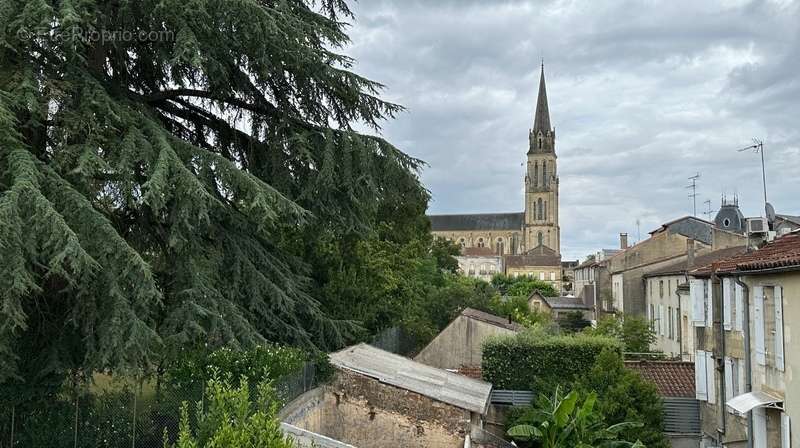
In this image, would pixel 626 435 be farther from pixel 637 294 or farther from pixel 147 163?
pixel 637 294

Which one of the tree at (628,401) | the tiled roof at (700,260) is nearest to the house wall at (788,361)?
the tree at (628,401)

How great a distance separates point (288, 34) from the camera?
41.9ft

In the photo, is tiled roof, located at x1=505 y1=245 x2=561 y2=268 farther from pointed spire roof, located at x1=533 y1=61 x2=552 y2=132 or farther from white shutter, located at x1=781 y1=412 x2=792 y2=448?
white shutter, located at x1=781 y1=412 x2=792 y2=448

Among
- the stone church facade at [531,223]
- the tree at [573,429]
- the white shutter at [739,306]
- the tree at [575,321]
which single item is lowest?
the tree at [573,429]

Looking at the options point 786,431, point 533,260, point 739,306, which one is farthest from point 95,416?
point 533,260

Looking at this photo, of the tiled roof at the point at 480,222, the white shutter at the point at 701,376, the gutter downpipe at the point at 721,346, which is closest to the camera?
the gutter downpipe at the point at 721,346

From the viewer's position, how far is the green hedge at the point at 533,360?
2209 centimetres

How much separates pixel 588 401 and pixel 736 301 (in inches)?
185

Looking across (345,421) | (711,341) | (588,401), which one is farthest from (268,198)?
(711,341)

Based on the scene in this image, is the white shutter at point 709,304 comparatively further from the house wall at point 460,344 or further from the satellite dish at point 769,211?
the house wall at point 460,344

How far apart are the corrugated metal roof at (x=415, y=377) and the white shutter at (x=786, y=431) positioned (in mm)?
6100

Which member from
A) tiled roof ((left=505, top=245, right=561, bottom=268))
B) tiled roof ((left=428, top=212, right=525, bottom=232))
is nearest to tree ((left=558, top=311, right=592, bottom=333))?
tiled roof ((left=505, top=245, right=561, bottom=268))

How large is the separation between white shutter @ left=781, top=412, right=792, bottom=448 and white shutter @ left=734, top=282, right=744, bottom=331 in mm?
3008

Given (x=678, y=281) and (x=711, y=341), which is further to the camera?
(x=678, y=281)
